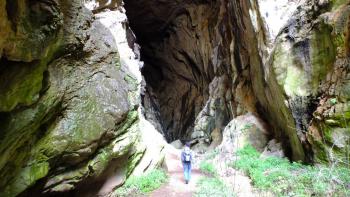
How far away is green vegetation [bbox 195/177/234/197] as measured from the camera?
25.2ft

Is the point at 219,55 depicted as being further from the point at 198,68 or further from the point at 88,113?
the point at 88,113

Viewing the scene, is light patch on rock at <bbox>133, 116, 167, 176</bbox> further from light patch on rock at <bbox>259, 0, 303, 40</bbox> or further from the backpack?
light patch on rock at <bbox>259, 0, 303, 40</bbox>

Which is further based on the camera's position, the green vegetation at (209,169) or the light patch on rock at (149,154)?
the green vegetation at (209,169)

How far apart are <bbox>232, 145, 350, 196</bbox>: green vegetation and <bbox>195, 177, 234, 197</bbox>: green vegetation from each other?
0.89 meters

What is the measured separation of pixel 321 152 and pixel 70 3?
25.0ft

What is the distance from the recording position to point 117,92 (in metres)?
8.70

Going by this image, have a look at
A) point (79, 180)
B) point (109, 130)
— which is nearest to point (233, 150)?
point (109, 130)

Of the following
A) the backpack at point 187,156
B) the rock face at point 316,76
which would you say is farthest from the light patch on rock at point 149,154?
the rock face at point 316,76

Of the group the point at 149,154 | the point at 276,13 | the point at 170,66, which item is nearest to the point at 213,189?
the point at 149,154

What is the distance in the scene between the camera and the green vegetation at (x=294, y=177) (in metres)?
6.30

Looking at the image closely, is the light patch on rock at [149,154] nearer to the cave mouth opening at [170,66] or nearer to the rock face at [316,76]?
the rock face at [316,76]

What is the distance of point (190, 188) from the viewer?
9.16 m

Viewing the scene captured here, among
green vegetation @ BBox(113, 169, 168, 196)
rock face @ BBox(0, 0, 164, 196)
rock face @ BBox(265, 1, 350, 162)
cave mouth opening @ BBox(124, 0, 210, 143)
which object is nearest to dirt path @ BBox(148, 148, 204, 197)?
green vegetation @ BBox(113, 169, 168, 196)

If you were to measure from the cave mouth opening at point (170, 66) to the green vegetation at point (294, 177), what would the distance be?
36.0 ft
